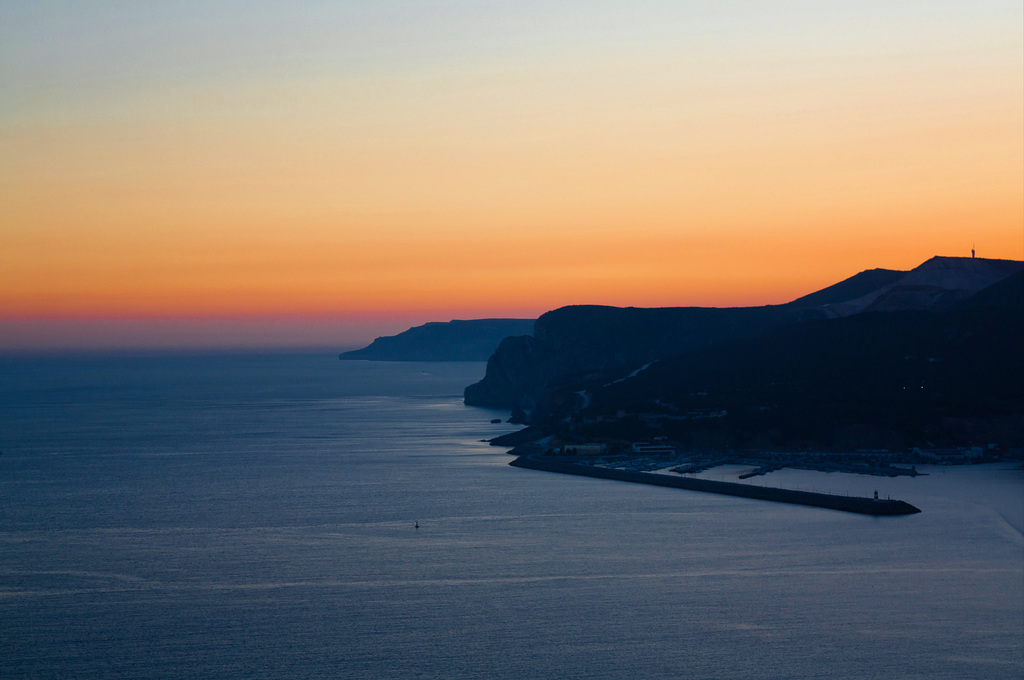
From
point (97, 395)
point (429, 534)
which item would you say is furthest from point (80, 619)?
Result: point (97, 395)

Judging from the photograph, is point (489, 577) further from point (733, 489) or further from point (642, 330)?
point (642, 330)

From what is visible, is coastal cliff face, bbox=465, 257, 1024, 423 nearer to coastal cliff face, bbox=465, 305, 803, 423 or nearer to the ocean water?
coastal cliff face, bbox=465, 305, 803, 423

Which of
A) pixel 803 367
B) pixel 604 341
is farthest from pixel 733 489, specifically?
pixel 604 341

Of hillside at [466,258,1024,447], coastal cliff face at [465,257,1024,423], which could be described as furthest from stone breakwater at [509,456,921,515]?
coastal cliff face at [465,257,1024,423]

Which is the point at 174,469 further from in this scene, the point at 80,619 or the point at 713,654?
the point at 713,654

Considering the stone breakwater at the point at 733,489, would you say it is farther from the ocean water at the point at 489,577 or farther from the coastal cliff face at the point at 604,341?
the coastal cliff face at the point at 604,341
